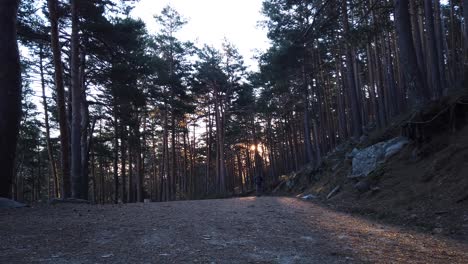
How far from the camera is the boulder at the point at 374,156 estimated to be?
37.6 feet

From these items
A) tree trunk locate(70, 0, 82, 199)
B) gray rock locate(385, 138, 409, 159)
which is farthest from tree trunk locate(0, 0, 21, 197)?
gray rock locate(385, 138, 409, 159)

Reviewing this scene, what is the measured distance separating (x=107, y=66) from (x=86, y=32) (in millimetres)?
2093

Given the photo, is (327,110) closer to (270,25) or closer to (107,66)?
(270,25)

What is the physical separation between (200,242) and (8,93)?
18.3ft

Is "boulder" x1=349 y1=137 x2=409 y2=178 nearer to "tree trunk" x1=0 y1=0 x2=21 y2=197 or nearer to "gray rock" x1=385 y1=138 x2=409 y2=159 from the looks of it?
"gray rock" x1=385 y1=138 x2=409 y2=159

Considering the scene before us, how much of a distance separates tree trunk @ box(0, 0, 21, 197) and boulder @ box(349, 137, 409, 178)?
10514 millimetres

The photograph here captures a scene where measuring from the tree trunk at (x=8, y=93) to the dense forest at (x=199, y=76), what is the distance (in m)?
0.02

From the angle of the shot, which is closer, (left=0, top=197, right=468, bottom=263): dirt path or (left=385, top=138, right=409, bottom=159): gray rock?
(left=0, top=197, right=468, bottom=263): dirt path

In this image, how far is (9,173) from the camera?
712cm

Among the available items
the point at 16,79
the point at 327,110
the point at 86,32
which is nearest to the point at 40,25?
the point at 86,32

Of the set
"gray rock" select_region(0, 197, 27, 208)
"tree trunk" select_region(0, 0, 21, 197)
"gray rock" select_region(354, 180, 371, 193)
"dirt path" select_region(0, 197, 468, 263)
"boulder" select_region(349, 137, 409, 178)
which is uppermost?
"tree trunk" select_region(0, 0, 21, 197)

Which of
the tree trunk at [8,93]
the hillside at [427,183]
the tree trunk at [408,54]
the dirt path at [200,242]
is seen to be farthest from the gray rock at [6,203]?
the tree trunk at [408,54]

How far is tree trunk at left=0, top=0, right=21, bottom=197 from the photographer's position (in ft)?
23.1

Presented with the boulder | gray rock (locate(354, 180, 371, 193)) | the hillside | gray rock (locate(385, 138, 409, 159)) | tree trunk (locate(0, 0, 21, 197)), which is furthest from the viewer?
the boulder
